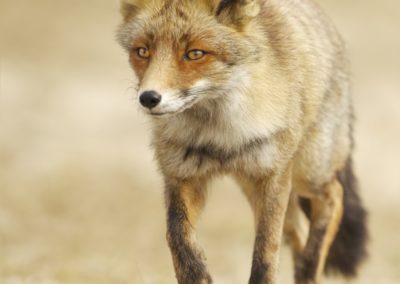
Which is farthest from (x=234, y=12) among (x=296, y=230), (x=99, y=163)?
(x=99, y=163)

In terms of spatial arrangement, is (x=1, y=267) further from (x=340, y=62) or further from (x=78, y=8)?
(x=78, y=8)

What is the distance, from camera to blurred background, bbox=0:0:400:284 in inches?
550

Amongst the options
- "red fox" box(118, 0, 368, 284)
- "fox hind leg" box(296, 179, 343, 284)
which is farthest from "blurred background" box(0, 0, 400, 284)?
"red fox" box(118, 0, 368, 284)

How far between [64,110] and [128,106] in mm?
1324

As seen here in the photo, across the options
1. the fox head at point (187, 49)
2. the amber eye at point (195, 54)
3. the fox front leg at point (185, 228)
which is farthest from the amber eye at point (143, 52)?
the fox front leg at point (185, 228)

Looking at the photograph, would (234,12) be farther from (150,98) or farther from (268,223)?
(268,223)

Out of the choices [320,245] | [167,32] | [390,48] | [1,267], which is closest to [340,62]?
[320,245]

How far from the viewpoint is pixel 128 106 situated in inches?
840

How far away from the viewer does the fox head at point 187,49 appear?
272 inches

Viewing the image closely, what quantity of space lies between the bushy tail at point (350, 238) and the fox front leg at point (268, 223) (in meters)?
2.23

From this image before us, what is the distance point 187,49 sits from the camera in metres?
7.07

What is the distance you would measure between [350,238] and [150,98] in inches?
168

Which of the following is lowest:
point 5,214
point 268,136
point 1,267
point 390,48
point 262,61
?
point 390,48

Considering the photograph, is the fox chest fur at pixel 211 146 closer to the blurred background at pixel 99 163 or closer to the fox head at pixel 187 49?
the fox head at pixel 187 49
